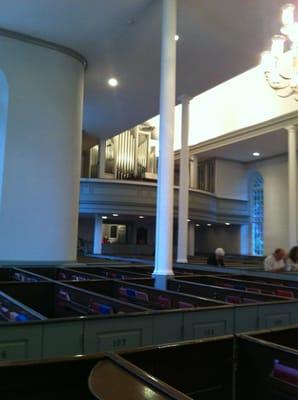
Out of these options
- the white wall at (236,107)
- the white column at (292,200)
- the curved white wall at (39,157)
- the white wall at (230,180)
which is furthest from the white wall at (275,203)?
the curved white wall at (39,157)

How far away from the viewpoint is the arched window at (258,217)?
859 inches

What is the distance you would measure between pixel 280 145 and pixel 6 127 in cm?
1330

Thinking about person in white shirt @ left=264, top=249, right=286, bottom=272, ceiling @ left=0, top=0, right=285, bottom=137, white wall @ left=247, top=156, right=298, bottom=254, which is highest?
ceiling @ left=0, top=0, right=285, bottom=137

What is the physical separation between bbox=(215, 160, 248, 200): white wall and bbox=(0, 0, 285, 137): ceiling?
32.3ft

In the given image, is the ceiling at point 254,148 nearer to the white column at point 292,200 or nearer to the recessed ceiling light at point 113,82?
the white column at point 292,200

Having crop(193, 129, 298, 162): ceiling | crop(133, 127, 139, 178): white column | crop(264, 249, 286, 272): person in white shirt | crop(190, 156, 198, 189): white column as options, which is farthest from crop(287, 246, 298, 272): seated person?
crop(133, 127, 139, 178): white column

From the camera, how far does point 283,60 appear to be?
7.75m

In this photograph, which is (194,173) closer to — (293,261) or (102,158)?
(102,158)

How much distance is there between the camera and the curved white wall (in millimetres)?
9133

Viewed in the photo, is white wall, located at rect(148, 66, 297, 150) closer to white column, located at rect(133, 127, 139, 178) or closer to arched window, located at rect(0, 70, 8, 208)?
white column, located at rect(133, 127, 139, 178)

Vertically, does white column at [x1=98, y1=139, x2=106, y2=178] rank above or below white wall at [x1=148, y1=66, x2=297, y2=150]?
below

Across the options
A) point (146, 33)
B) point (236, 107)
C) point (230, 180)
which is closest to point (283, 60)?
point (146, 33)

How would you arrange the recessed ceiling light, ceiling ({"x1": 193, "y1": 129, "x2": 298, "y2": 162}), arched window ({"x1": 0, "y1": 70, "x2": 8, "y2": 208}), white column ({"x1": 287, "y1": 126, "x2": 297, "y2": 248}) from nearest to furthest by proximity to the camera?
arched window ({"x1": 0, "y1": 70, "x2": 8, "y2": 208}) < the recessed ceiling light < white column ({"x1": 287, "y1": 126, "x2": 297, "y2": 248}) < ceiling ({"x1": 193, "y1": 129, "x2": 298, "y2": 162})

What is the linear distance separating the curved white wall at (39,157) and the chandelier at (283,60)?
4764 millimetres
